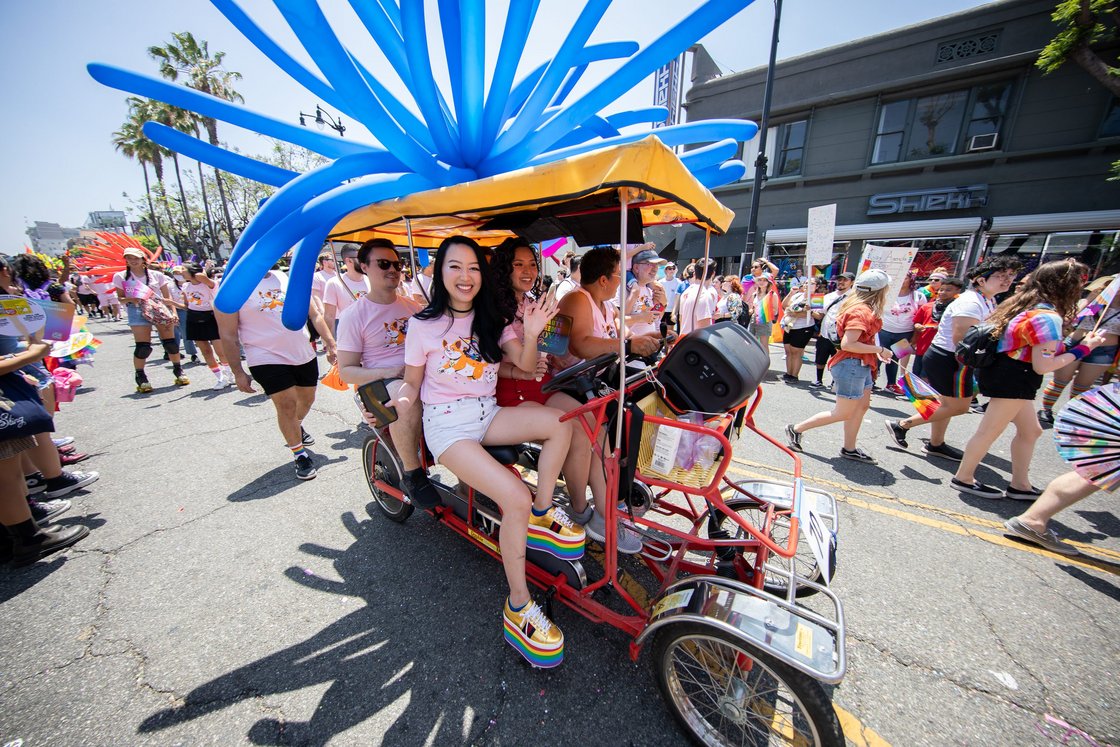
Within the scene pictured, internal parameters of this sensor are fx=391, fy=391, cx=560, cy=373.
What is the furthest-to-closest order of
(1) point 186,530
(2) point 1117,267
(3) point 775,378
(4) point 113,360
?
(2) point 1117,267
(4) point 113,360
(3) point 775,378
(1) point 186,530

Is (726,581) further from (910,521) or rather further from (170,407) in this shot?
(170,407)

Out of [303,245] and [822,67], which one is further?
[822,67]

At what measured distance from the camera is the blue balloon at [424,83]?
1.86 meters

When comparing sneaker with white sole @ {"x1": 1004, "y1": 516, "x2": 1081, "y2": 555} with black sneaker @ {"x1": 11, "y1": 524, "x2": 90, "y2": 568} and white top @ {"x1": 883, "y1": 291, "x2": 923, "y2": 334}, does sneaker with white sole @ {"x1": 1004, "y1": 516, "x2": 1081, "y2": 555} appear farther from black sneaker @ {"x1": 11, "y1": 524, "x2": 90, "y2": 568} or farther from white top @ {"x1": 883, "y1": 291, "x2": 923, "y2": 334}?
black sneaker @ {"x1": 11, "y1": 524, "x2": 90, "y2": 568}

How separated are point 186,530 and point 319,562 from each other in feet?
4.32

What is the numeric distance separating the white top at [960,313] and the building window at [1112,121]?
16572 mm

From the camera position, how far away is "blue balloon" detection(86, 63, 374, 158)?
5.76 ft

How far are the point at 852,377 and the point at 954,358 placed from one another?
1.15 m

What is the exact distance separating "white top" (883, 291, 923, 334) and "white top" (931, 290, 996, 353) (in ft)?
6.81

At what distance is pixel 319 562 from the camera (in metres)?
2.82

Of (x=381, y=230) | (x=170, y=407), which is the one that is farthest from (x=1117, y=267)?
(x=170, y=407)

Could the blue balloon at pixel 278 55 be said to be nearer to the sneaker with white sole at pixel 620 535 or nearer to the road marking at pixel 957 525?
the sneaker with white sole at pixel 620 535

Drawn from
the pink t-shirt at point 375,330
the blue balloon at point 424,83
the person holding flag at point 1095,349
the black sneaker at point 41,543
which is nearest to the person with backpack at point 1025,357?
the person holding flag at point 1095,349

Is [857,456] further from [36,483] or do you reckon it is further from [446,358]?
[36,483]
